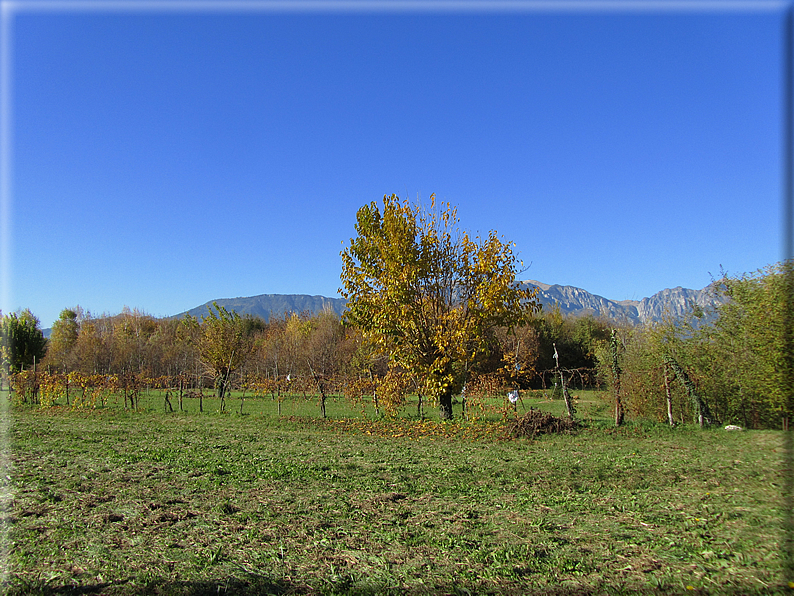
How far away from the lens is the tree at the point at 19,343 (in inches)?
1151

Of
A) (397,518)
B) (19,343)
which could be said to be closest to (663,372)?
(397,518)

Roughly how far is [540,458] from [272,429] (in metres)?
8.76

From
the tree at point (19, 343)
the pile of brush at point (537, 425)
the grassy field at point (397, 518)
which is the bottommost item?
the pile of brush at point (537, 425)

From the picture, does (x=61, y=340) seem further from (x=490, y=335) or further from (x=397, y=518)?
(x=397, y=518)

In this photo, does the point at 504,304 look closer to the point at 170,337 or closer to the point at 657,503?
the point at 657,503

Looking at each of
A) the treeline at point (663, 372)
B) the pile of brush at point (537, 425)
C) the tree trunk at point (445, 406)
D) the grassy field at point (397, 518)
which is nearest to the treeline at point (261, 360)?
the treeline at point (663, 372)

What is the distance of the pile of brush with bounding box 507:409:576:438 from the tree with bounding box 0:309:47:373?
Result: 93.1 feet

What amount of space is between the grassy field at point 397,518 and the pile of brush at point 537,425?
136 cm

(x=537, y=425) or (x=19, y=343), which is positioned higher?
(x=19, y=343)

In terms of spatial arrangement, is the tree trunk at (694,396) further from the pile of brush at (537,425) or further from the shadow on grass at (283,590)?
the shadow on grass at (283,590)

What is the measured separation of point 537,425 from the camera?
12883mm

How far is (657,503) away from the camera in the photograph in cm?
643

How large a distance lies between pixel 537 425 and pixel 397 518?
793 centimetres

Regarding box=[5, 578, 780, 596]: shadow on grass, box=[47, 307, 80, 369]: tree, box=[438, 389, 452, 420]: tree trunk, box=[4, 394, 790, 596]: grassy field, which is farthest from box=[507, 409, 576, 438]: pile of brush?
box=[47, 307, 80, 369]: tree
